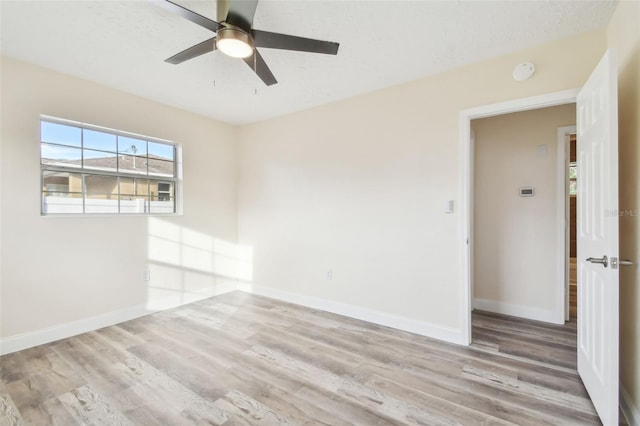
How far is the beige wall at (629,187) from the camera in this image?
163 cm

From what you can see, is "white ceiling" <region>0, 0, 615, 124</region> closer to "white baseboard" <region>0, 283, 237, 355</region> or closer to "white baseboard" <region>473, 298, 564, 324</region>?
"white baseboard" <region>0, 283, 237, 355</region>

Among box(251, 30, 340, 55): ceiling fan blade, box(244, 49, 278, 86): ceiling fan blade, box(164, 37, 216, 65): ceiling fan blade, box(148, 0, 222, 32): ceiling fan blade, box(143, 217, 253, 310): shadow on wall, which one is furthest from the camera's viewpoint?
box(143, 217, 253, 310): shadow on wall

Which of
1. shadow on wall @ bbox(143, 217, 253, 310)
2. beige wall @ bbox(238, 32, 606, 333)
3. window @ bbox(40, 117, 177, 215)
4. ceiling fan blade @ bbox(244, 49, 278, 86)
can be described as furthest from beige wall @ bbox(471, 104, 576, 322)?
window @ bbox(40, 117, 177, 215)

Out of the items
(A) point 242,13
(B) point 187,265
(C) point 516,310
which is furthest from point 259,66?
(C) point 516,310

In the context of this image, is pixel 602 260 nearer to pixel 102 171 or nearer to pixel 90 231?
pixel 90 231

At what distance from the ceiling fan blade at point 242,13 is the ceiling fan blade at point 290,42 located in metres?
0.07

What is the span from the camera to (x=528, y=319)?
10.5 ft

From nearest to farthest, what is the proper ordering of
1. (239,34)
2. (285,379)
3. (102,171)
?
(239,34) → (285,379) → (102,171)

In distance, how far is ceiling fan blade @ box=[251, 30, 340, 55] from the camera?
5.59 ft

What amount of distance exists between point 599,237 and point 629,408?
3.31ft

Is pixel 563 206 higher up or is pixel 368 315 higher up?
pixel 563 206

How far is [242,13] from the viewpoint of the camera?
1.56 meters

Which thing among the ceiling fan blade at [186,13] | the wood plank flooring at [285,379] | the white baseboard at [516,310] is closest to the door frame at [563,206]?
the white baseboard at [516,310]

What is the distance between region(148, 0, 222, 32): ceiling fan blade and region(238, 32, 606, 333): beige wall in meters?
2.00
